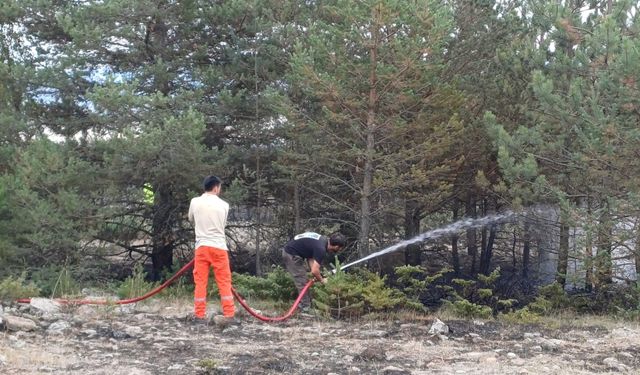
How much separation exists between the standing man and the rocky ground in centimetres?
69

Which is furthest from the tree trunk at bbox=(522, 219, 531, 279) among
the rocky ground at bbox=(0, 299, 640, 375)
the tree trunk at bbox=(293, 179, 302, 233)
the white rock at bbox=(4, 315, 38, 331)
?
the white rock at bbox=(4, 315, 38, 331)

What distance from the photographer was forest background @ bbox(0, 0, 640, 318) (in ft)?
34.8

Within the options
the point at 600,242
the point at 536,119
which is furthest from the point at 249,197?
the point at 600,242

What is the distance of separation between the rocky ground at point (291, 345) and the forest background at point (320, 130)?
2.30 metres

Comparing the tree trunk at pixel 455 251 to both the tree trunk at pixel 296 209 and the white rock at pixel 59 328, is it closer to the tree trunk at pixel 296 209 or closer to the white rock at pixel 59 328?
the tree trunk at pixel 296 209

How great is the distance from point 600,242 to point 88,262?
9.15 meters

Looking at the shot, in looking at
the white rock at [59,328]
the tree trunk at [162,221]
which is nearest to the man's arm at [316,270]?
the white rock at [59,328]

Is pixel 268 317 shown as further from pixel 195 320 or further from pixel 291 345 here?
pixel 291 345

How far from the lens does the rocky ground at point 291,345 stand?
6079 mm

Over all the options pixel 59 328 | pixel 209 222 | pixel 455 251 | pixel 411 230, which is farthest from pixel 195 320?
pixel 455 251

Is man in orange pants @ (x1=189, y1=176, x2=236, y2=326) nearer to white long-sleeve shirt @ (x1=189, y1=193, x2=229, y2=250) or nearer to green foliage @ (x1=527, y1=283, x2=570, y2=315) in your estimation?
white long-sleeve shirt @ (x1=189, y1=193, x2=229, y2=250)

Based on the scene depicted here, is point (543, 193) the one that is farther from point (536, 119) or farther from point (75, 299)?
point (75, 299)

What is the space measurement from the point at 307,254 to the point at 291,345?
7.26 ft

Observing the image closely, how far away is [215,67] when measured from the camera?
14.0m
